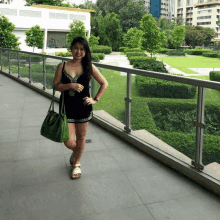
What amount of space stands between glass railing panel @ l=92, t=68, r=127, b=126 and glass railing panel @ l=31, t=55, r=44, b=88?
3.74 meters

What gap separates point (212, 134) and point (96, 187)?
131 cm

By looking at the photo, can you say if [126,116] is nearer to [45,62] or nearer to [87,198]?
[87,198]

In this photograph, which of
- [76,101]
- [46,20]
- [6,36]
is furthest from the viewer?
[46,20]

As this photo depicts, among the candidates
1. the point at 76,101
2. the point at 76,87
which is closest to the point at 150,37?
the point at 76,101

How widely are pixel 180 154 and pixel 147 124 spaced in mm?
751

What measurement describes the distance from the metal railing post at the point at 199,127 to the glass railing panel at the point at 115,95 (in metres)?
1.53

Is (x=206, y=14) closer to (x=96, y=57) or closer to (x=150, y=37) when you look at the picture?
(x=150, y=37)

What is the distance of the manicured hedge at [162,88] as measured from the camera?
3203 mm

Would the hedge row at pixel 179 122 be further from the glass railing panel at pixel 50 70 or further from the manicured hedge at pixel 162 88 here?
the glass railing panel at pixel 50 70

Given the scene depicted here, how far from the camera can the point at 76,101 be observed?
2.91 metres

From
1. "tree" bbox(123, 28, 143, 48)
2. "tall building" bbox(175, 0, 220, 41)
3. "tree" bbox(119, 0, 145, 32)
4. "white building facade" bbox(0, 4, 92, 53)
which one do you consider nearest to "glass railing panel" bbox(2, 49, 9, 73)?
"white building facade" bbox(0, 4, 92, 53)

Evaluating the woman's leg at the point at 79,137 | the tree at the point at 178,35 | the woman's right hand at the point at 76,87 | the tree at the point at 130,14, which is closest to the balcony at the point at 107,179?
the woman's leg at the point at 79,137

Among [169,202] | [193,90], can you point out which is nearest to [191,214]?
[169,202]

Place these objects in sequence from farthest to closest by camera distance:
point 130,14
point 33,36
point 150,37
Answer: point 130,14, point 33,36, point 150,37
